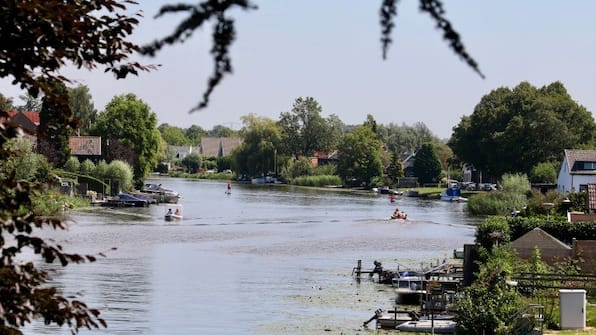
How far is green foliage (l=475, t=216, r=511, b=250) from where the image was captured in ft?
115

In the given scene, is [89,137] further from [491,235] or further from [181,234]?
[491,235]

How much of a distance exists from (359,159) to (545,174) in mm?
46311

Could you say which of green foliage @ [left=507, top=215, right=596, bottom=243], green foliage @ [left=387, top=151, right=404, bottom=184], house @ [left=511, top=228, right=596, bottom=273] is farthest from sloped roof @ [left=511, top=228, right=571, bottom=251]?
green foliage @ [left=387, top=151, right=404, bottom=184]

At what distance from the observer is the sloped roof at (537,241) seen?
36.3m

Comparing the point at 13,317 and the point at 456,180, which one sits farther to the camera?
the point at 456,180

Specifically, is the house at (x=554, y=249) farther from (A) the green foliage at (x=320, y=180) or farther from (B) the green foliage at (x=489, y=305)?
(A) the green foliage at (x=320, y=180)

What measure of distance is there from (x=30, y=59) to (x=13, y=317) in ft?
7.34

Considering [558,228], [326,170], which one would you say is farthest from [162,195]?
[558,228]

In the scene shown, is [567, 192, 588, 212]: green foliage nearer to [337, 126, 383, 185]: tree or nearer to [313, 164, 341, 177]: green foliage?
[337, 126, 383, 185]: tree

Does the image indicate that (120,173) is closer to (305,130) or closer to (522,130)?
(522,130)

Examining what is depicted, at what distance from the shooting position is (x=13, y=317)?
9344mm

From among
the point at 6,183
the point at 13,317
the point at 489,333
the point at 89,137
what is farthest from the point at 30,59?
the point at 89,137

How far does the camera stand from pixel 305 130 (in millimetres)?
168250

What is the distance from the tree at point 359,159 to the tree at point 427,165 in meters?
5.54
